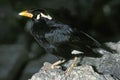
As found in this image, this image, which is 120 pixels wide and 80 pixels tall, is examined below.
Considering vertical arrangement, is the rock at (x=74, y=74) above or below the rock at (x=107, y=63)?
above

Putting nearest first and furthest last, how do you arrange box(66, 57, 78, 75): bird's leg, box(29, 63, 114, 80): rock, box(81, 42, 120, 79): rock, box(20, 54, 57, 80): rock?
box(29, 63, 114, 80): rock
box(66, 57, 78, 75): bird's leg
box(81, 42, 120, 79): rock
box(20, 54, 57, 80): rock

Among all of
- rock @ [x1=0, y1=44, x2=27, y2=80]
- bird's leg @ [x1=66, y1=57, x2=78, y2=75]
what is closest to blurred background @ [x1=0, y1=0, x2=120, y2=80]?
rock @ [x1=0, y1=44, x2=27, y2=80]

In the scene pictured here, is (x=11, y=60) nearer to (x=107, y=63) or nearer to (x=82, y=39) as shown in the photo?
(x=107, y=63)

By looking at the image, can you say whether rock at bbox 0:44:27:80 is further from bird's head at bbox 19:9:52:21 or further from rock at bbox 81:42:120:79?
bird's head at bbox 19:9:52:21

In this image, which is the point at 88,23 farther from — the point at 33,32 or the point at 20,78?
the point at 33,32

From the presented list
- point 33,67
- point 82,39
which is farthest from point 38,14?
point 33,67

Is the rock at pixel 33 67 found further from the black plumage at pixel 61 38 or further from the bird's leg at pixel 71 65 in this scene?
the black plumage at pixel 61 38

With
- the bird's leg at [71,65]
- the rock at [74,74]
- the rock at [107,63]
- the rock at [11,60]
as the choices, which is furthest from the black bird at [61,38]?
the rock at [11,60]

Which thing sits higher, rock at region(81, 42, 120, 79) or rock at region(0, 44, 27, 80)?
rock at region(81, 42, 120, 79)
